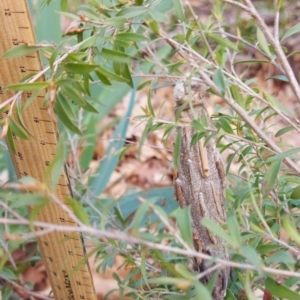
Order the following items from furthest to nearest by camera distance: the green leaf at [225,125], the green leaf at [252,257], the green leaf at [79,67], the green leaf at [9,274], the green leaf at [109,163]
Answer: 1. the green leaf at [109,163]
2. the green leaf at [9,274]
3. the green leaf at [225,125]
4. the green leaf at [79,67]
5. the green leaf at [252,257]

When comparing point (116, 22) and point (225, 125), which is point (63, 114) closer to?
point (116, 22)

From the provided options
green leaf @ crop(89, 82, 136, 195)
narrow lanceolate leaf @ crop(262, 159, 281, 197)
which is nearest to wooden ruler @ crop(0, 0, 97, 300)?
narrow lanceolate leaf @ crop(262, 159, 281, 197)

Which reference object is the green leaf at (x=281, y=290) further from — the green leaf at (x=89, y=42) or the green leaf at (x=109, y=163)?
the green leaf at (x=109, y=163)

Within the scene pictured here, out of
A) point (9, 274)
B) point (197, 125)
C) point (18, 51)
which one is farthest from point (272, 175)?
point (9, 274)

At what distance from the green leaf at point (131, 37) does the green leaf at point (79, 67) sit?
2.7 inches

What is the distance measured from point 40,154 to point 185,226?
382 mm

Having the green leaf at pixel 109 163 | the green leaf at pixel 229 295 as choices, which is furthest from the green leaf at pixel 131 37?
the green leaf at pixel 109 163

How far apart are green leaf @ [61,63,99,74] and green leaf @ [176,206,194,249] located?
0.19 meters

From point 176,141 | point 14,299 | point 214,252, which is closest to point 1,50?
point 176,141

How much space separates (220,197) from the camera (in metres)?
0.75

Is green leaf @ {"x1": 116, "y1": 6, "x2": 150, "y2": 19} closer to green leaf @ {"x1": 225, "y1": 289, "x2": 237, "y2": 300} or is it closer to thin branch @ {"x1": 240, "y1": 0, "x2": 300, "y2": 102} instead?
thin branch @ {"x1": 240, "y1": 0, "x2": 300, "y2": 102}

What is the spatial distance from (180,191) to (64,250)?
10.0 inches

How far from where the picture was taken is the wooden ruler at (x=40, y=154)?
0.71 metres

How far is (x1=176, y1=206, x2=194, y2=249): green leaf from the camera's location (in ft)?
1.53
